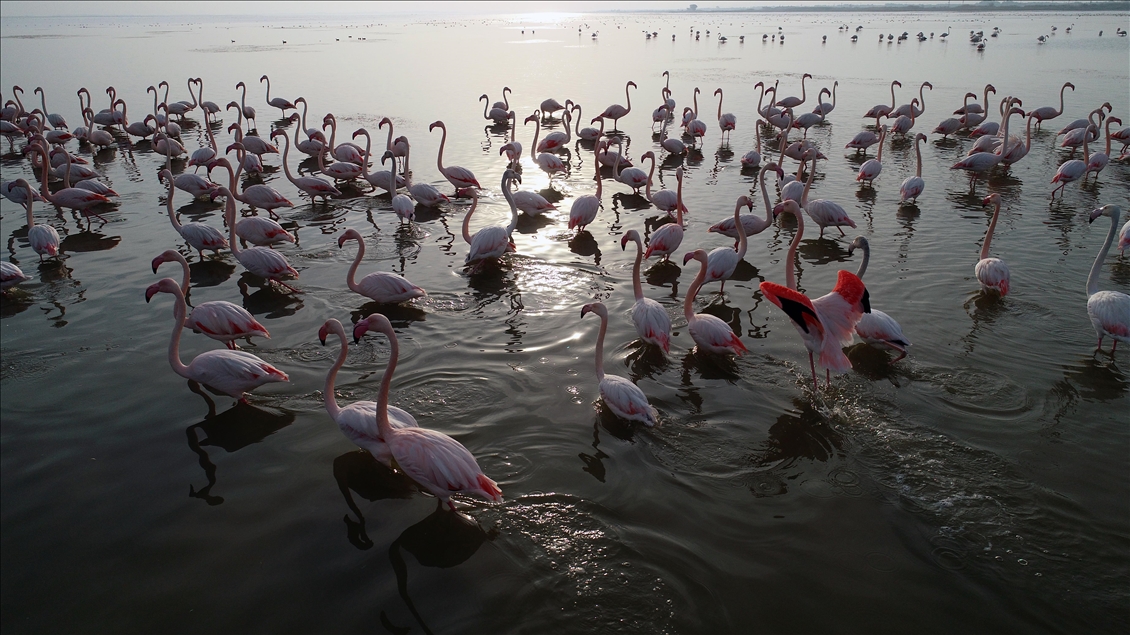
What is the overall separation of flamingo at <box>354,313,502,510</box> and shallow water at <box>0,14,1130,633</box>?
0.35 meters

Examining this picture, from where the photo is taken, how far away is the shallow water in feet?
14.1

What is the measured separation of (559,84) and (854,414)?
30.0 m

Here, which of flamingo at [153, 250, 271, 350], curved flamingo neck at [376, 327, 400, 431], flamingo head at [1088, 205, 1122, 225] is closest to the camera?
curved flamingo neck at [376, 327, 400, 431]

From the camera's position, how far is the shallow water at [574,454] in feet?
14.1

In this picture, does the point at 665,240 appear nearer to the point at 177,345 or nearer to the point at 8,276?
the point at 177,345

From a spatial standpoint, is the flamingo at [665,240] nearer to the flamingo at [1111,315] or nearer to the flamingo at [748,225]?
the flamingo at [748,225]

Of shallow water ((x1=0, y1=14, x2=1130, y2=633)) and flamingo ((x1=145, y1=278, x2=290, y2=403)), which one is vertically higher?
flamingo ((x1=145, y1=278, x2=290, y2=403))

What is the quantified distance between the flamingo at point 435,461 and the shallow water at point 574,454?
353mm

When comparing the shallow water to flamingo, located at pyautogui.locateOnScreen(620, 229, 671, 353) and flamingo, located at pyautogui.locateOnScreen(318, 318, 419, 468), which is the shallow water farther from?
flamingo, located at pyautogui.locateOnScreen(318, 318, 419, 468)

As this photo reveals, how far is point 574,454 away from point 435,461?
1438 mm

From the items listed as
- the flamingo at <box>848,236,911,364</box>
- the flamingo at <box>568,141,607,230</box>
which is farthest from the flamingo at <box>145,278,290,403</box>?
the flamingo at <box>568,141,607,230</box>

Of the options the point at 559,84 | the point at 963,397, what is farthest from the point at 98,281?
the point at 559,84

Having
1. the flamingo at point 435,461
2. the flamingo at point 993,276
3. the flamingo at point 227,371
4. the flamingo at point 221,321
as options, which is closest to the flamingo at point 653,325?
the flamingo at point 435,461

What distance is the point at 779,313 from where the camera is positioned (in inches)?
331
